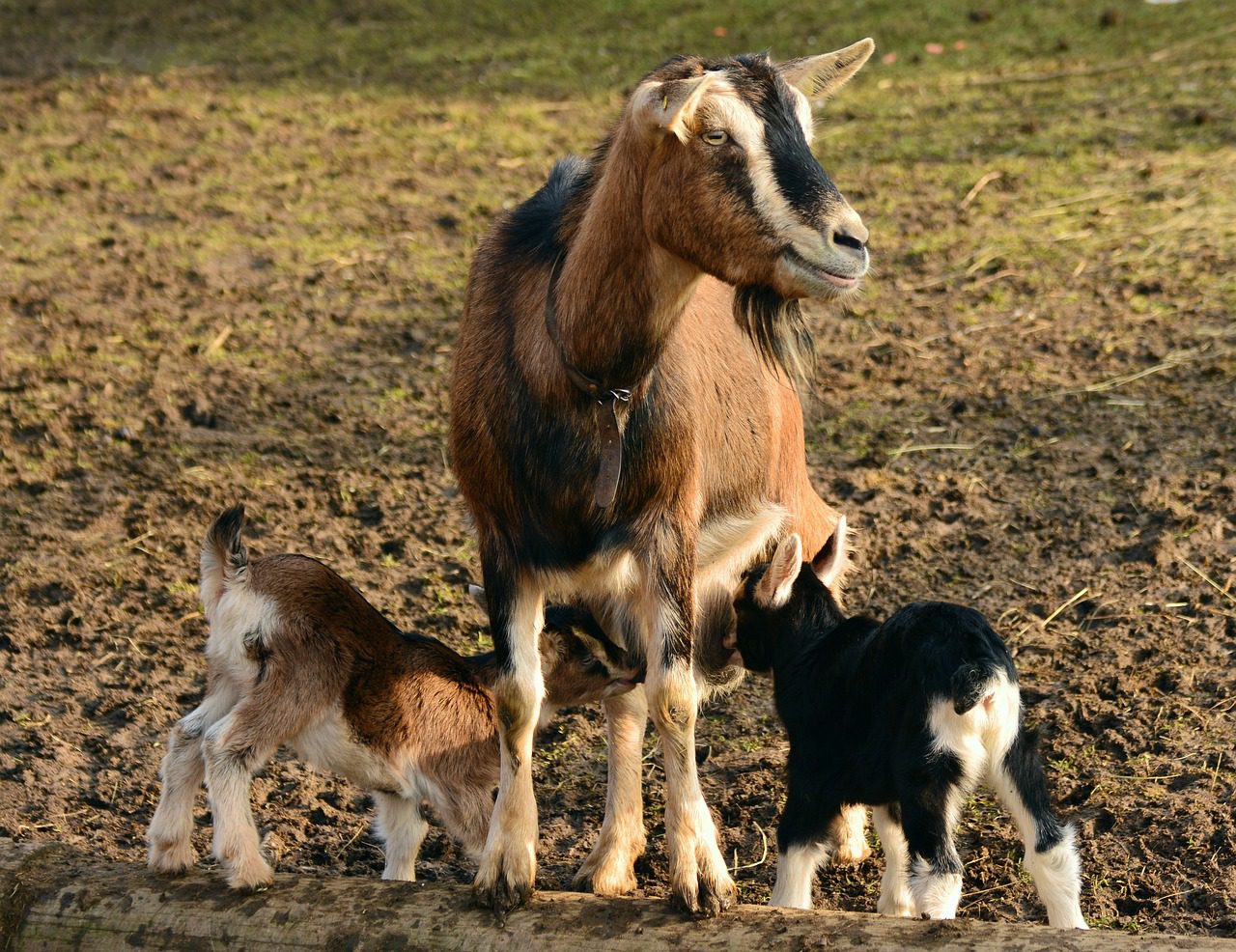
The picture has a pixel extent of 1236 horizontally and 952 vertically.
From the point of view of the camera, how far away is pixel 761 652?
4891mm

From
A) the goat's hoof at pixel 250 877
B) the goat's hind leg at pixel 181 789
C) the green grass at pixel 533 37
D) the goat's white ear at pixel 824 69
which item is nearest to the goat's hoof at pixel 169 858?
the goat's hind leg at pixel 181 789

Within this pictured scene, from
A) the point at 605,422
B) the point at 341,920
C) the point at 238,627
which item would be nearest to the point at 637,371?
the point at 605,422

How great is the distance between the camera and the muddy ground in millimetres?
4898

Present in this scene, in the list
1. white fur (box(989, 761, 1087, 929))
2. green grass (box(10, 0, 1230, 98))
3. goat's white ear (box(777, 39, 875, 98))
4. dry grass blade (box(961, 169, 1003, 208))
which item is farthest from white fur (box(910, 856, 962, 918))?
green grass (box(10, 0, 1230, 98))

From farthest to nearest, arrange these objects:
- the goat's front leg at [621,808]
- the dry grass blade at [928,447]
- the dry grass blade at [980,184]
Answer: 1. the dry grass blade at [980,184]
2. the dry grass blade at [928,447]
3. the goat's front leg at [621,808]

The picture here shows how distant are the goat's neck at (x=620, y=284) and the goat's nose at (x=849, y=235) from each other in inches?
16.0

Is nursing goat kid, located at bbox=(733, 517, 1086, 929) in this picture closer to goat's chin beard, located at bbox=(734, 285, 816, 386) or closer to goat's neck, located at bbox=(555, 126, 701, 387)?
goat's chin beard, located at bbox=(734, 285, 816, 386)

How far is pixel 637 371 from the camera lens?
13.0 feet

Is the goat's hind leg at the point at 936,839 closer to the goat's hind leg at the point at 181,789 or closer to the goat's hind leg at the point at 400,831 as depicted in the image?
the goat's hind leg at the point at 400,831

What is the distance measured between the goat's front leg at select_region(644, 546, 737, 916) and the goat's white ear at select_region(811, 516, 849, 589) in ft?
3.64

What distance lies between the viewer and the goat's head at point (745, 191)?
3576 millimetres

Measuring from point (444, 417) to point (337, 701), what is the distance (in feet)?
10.0

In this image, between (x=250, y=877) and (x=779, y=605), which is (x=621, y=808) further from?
(x=250, y=877)

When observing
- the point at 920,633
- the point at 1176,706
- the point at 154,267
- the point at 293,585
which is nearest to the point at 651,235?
the point at 920,633
